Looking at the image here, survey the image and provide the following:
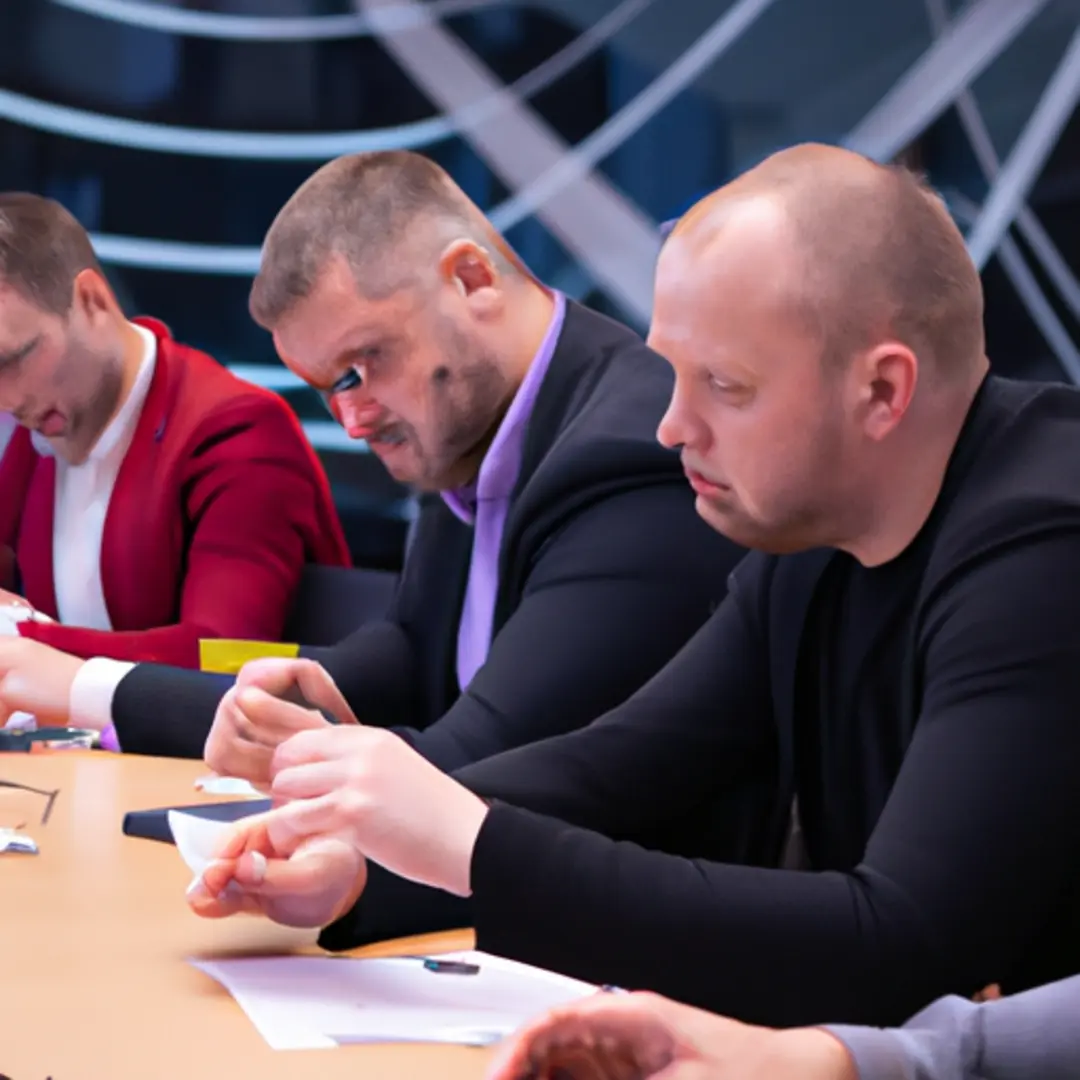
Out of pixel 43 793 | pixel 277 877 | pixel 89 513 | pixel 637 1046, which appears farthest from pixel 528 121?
pixel 637 1046

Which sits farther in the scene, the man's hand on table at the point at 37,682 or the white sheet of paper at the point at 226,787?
the man's hand on table at the point at 37,682

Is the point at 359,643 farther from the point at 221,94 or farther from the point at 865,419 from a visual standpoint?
the point at 221,94

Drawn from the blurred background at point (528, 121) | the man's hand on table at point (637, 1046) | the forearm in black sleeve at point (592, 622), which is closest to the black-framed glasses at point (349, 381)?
the forearm in black sleeve at point (592, 622)

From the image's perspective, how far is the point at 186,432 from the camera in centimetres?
301

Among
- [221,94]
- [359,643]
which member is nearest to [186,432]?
[359,643]

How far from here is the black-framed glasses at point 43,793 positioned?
1802mm

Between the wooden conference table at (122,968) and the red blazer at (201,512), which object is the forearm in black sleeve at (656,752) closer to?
the wooden conference table at (122,968)

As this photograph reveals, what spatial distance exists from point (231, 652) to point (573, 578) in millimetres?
702

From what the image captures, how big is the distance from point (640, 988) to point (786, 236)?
560 millimetres

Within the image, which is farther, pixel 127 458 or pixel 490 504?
pixel 127 458

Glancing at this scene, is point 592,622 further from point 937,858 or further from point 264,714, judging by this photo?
point 937,858

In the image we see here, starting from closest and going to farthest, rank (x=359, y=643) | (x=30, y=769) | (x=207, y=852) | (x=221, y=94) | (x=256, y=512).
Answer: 1. (x=207, y=852)
2. (x=30, y=769)
3. (x=359, y=643)
4. (x=256, y=512)
5. (x=221, y=94)

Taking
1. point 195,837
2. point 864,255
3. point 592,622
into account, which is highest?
point 864,255

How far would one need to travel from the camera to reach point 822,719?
1.42 m
